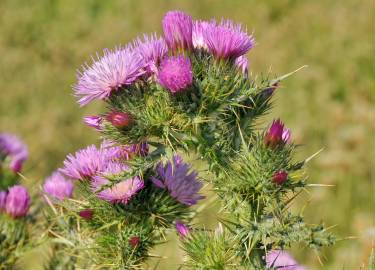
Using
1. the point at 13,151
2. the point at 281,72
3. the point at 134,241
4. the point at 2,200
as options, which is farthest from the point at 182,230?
the point at 281,72

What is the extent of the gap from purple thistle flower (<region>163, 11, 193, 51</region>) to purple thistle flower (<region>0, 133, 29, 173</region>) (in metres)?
1.81

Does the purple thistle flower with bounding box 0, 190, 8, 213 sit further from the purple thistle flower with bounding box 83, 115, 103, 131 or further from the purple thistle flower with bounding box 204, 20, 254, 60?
the purple thistle flower with bounding box 204, 20, 254, 60

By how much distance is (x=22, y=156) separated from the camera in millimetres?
4141

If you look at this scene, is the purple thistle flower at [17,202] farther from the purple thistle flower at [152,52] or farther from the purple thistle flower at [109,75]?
the purple thistle flower at [152,52]

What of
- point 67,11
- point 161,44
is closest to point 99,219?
point 161,44

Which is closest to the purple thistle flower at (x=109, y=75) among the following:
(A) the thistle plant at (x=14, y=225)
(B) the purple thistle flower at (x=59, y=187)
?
(B) the purple thistle flower at (x=59, y=187)

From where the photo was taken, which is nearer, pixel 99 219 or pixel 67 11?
pixel 99 219

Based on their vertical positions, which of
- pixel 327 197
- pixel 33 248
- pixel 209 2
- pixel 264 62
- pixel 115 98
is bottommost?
pixel 33 248

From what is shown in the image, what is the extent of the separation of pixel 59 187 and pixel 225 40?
1197 millimetres

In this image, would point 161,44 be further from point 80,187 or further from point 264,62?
point 264,62

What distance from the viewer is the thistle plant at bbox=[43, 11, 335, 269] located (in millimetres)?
2426

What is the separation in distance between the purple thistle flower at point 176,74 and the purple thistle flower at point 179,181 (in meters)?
0.43

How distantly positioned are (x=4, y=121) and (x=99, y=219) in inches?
334

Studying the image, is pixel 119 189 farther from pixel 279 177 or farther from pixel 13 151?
pixel 13 151
